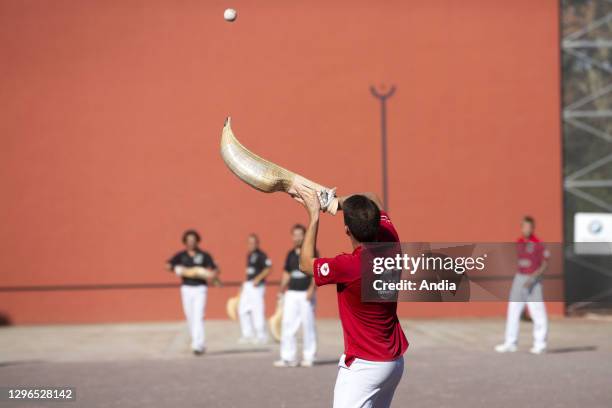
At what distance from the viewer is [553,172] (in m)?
18.0

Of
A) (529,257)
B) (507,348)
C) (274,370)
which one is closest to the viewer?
(274,370)

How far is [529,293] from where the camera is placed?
12.1 metres

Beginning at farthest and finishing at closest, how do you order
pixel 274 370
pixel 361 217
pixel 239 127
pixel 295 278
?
pixel 239 127 → pixel 295 278 → pixel 274 370 → pixel 361 217

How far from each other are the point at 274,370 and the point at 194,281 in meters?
2.18

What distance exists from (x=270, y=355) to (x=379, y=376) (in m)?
7.72

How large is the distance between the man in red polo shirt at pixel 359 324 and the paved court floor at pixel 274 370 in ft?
11.6

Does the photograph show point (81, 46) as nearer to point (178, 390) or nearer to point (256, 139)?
point (256, 139)

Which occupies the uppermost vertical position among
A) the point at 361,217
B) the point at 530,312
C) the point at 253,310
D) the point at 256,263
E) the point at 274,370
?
the point at 361,217

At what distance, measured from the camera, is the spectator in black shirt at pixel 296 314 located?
11.1m

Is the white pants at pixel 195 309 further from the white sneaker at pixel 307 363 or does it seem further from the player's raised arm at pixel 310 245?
the player's raised arm at pixel 310 245

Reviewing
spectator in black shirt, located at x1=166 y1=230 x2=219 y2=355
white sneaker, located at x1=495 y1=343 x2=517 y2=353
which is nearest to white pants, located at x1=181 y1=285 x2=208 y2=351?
spectator in black shirt, located at x1=166 y1=230 x2=219 y2=355

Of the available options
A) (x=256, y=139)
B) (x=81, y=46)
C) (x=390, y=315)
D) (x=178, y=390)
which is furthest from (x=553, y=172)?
(x=390, y=315)

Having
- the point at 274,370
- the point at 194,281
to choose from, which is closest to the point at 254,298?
the point at 194,281

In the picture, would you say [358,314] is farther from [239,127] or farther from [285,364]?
[239,127]
